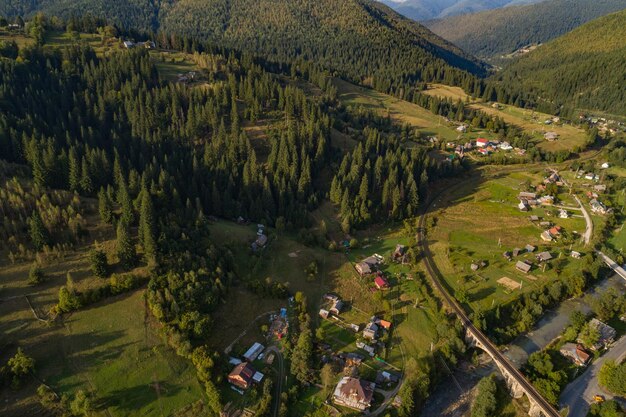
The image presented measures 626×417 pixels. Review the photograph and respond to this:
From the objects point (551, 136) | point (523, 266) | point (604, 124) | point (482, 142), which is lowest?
point (523, 266)

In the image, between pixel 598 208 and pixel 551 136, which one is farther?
pixel 551 136

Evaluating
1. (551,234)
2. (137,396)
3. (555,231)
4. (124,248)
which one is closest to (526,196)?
(555,231)

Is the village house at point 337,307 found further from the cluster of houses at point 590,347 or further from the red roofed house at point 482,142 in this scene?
the red roofed house at point 482,142

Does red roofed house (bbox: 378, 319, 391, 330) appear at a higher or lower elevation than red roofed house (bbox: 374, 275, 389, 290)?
lower

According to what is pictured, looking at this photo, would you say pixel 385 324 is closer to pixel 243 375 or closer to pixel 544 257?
pixel 243 375

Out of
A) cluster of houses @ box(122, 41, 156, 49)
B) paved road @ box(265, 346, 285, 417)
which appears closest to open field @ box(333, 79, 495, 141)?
cluster of houses @ box(122, 41, 156, 49)

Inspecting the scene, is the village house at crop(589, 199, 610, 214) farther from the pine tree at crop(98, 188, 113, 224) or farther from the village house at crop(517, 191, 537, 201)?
the pine tree at crop(98, 188, 113, 224)

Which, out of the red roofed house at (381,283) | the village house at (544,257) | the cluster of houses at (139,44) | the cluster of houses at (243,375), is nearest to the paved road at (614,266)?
the village house at (544,257)
